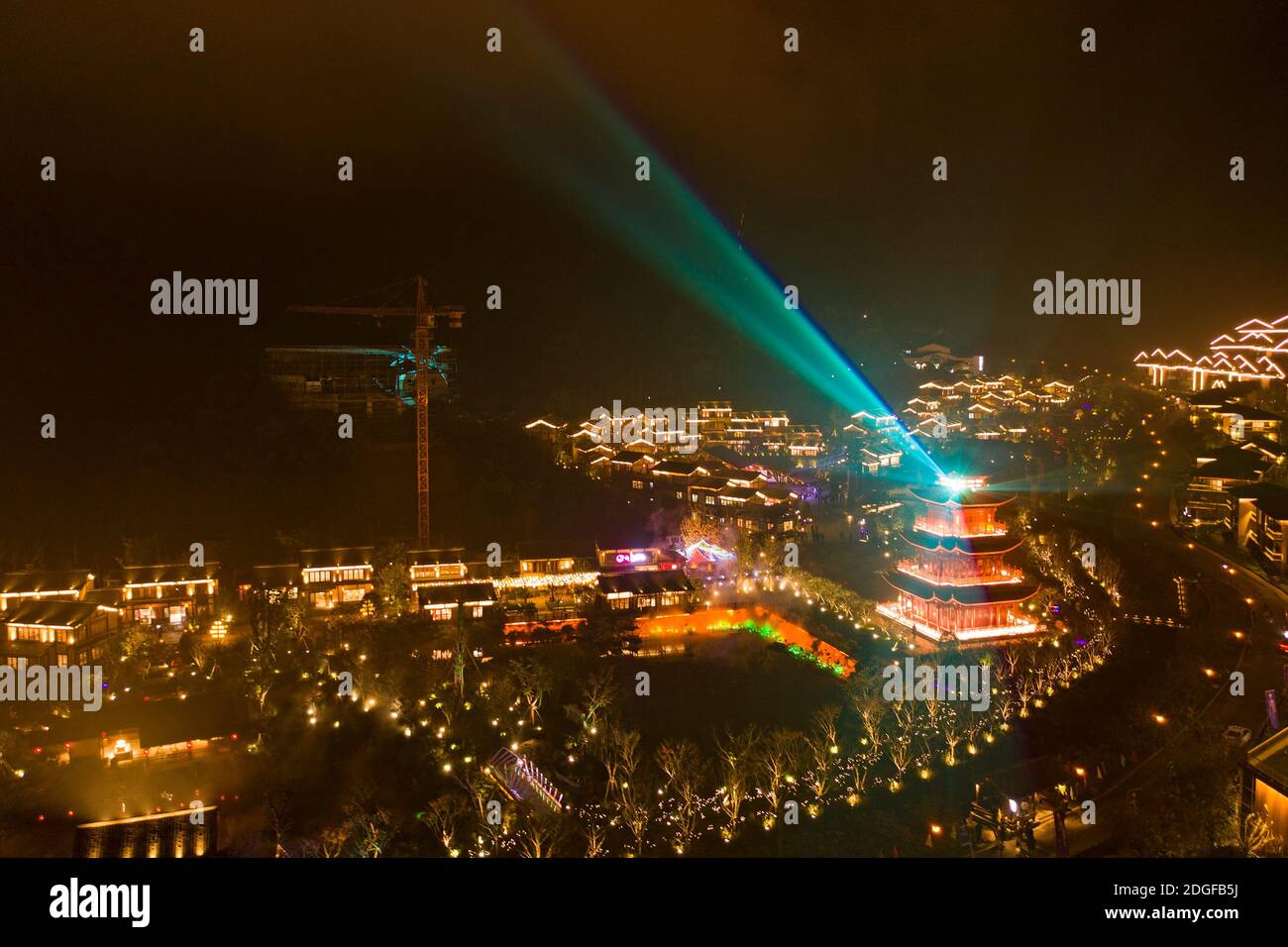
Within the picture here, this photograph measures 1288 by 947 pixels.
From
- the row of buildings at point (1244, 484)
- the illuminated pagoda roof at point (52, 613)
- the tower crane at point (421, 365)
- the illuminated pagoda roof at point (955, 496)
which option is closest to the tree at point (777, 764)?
the illuminated pagoda roof at point (955, 496)

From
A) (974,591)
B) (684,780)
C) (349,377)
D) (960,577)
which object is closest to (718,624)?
(960,577)

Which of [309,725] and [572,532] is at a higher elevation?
[572,532]

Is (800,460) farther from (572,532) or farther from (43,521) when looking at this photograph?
(43,521)

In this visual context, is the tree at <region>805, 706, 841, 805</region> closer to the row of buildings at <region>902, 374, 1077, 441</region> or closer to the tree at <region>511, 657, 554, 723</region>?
the tree at <region>511, 657, 554, 723</region>

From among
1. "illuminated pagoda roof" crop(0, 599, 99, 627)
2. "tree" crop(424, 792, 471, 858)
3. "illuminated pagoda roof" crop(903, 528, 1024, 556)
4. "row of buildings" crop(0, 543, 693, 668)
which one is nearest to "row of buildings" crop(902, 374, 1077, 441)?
"illuminated pagoda roof" crop(903, 528, 1024, 556)

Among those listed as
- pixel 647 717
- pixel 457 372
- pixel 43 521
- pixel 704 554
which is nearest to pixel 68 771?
pixel 647 717
